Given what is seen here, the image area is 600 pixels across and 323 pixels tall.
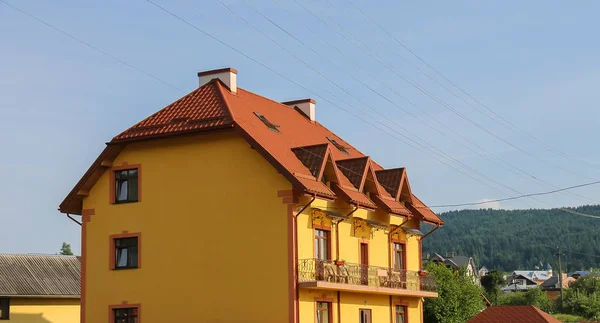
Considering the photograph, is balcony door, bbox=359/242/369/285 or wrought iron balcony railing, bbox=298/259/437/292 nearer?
wrought iron balcony railing, bbox=298/259/437/292

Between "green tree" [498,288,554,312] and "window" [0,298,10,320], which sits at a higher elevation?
"green tree" [498,288,554,312]

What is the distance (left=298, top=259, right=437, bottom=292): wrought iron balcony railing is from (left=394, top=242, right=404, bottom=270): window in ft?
2.64

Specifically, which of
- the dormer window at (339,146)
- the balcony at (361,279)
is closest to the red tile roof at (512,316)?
the balcony at (361,279)

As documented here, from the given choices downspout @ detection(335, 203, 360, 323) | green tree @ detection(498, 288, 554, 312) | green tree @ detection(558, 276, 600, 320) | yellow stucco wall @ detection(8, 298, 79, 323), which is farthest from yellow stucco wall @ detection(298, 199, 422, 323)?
green tree @ detection(498, 288, 554, 312)

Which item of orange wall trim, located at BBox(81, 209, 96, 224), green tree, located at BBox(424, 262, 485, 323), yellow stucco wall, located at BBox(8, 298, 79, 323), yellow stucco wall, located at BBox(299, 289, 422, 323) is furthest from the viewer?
green tree, located at BBox(424, 262, 485, 323)

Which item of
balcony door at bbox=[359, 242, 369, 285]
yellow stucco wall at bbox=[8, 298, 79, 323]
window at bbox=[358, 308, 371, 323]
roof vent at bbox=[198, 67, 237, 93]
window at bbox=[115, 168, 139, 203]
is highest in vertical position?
roof vent at bbox=[198, 67, 237, 93]

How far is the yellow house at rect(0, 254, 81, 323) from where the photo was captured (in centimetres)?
5066

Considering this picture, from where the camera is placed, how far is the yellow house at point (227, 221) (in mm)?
34344

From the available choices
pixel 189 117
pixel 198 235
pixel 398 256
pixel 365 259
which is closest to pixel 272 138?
pixel 189 117

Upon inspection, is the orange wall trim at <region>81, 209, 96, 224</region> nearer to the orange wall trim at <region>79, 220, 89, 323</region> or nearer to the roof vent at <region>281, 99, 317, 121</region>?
the orange wall trim at <region>79, 220, 89, 323</region>

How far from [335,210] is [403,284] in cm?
611

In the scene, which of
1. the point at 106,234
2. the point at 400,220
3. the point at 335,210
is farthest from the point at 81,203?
the point at 400,220

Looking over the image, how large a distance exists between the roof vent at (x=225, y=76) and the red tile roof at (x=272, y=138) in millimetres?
240

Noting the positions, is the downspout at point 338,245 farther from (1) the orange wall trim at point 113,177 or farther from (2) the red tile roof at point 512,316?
(2) the red tile roof at point 512,316
